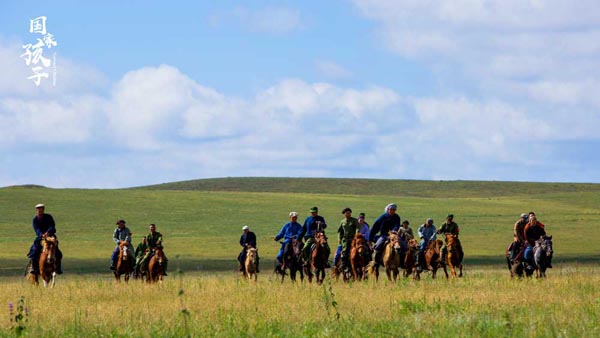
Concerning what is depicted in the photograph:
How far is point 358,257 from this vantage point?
A: 26.7 m

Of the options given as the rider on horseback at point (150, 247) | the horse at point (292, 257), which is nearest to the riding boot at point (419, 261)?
the horse at point (292, 257)

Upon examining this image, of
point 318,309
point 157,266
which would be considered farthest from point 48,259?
point 318,309

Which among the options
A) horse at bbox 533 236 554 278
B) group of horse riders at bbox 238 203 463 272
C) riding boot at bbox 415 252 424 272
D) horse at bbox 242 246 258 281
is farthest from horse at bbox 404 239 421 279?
horse at bbox 242 246 258 281

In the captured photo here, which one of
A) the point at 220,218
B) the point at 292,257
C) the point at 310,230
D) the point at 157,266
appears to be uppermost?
the point at 220,218

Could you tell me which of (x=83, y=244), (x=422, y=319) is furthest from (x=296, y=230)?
(x=83, y=244)

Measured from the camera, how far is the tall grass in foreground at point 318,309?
14.8 metres

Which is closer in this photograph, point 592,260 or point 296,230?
point 296,230

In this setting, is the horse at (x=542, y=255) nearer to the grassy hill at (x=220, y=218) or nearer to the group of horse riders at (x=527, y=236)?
the group of horse riders at (x=527, y=236)

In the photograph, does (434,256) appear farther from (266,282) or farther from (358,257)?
(266,282)

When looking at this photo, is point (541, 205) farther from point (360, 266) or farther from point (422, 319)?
A: point (422, 319)

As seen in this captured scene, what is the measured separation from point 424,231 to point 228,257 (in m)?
18.6

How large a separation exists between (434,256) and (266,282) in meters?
6.32

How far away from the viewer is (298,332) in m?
14.8

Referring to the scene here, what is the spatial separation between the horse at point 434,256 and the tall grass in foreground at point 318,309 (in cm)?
580
